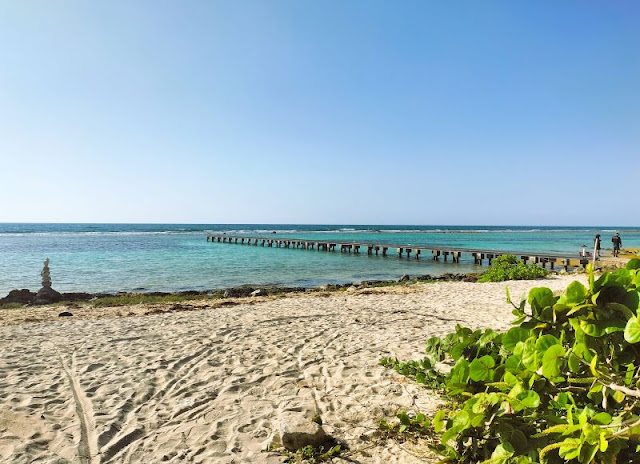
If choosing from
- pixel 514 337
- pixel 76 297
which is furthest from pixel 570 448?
pixel 76 297

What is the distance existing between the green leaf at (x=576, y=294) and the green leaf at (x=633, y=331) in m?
0.22

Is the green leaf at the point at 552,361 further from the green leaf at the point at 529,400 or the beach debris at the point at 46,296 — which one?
the beach debris at the point at 46,296

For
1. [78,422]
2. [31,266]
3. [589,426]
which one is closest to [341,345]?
[78,422]

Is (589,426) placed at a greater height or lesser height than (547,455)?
greater

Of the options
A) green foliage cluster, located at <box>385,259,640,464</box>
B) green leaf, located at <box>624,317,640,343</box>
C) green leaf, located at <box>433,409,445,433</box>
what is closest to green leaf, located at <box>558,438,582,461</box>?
green foliage cluster, located at <box>385,259,640,464</box>

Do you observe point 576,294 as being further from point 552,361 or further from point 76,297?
point 76,297

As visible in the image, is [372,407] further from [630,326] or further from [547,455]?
[630,326]

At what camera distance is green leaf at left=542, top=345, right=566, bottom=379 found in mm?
1512

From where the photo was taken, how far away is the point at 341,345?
19.1 ft

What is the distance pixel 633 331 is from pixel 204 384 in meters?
4.10

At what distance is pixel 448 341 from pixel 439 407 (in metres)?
0.98

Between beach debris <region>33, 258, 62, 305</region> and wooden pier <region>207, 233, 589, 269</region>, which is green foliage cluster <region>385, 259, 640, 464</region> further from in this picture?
wooden pier <region>207, 233, 589, 269</region>

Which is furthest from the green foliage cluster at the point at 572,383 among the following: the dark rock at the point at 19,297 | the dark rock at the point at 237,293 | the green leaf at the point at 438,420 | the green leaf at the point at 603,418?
the dark rock at the point at 19,297

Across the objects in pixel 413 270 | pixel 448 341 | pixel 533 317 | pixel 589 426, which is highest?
pixel 533 317
